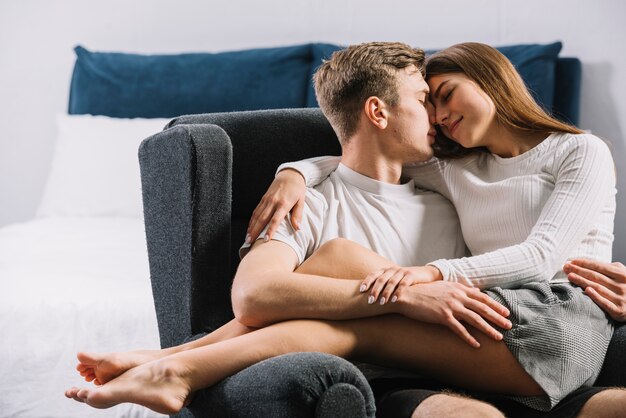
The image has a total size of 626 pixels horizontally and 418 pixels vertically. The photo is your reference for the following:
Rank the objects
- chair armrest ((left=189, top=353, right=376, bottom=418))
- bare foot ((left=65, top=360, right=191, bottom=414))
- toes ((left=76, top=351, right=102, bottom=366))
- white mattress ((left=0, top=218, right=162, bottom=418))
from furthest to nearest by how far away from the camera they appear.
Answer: white mattress ((left=0, top=218, right=162, bottom=418)) < toes ((left=76, top=351, right=102, bottom=366)) < bare foot ((left=65, top=360, right=191, bottom=414)) < chair armrest ((left=189, top=353, right=376, bottom=418))

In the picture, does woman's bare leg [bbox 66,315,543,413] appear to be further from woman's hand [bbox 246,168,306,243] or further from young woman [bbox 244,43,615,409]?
woman's hand [bbox 246,168,306,243]

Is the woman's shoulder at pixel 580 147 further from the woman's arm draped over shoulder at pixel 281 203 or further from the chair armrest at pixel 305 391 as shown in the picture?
the chair armrest at pixel 305 391

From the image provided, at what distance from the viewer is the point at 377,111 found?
1.78 m

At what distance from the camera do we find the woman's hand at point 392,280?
4.56ft

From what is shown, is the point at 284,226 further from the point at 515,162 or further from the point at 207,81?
the point at 207,81

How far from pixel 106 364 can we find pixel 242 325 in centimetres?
24

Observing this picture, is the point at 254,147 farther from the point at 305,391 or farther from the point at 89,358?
the point at 305,391

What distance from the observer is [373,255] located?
1531 mm

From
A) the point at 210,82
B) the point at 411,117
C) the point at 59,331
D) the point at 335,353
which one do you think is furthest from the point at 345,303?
the point at 210,82

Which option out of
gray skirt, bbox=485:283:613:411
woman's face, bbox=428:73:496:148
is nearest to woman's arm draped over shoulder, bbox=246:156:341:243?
woman's face, bbox=428:73:496:148

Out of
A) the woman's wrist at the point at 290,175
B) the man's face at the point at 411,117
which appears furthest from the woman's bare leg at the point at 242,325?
the man's face at the point at 411,117

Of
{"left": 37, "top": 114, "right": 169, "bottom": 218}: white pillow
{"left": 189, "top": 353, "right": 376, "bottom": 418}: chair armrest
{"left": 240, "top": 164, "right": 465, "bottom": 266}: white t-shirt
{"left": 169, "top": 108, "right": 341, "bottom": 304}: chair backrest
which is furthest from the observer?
{"left": 37, "top": 114, "right": 169, "bottom": 218}: white pillow

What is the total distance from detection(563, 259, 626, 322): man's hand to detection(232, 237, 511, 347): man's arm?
197mm

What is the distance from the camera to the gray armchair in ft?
3.87
